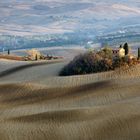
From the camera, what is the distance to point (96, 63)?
5809 centimetres

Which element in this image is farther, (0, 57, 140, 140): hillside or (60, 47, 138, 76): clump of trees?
(60, 47, 138, 76): clump of trees

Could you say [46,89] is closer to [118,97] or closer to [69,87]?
[69,87]

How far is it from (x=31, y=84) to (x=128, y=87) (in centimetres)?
860

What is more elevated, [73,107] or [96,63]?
[96,63]

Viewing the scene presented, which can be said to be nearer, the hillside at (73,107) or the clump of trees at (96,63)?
the hillside at (73,107)

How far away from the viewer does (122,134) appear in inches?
1232

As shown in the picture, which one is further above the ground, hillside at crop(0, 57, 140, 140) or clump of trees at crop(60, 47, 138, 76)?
clump of trees at crop(60, 47, 138, 76)

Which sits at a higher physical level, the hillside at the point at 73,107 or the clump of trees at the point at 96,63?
the clump of trees at the point at 96,63

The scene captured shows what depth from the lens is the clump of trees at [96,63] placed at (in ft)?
186

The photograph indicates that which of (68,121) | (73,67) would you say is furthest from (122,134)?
(73,67)

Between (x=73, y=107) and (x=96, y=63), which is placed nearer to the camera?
(x=73, y=107)

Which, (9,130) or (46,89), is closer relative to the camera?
(9,130)

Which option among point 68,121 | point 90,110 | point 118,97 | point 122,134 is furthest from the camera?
point 118,97

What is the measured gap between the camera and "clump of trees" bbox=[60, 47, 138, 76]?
5684 cm
